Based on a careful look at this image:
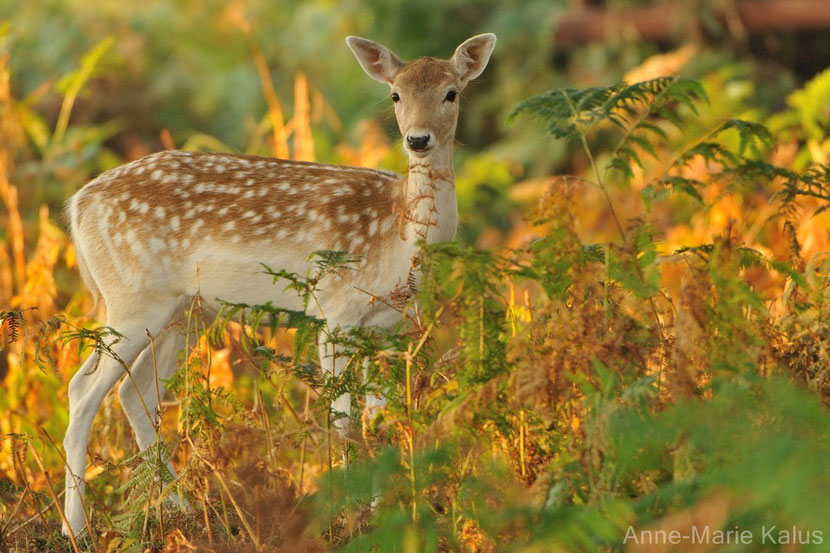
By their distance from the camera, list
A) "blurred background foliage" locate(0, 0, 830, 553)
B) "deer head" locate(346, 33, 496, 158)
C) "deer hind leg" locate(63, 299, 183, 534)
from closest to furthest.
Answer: "blurred background foliage" locate(0, 0, 830, 553) → "deer hind leg" locate(63, 299, 183, 534) → "deer head" locate(346, 33, 496, 158)

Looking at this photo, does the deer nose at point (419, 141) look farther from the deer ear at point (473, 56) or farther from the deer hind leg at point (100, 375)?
the deer hind leg at point (100, 375)

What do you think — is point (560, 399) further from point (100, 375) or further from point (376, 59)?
point (376, 59)

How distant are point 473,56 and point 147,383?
7.56ft

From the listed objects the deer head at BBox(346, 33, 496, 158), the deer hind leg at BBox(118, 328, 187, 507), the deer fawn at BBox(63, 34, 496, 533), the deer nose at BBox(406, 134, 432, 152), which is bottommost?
the deer hind leg at BBox(118, 328, 187, 507)

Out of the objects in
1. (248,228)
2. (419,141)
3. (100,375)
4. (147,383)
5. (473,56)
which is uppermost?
(473,56)

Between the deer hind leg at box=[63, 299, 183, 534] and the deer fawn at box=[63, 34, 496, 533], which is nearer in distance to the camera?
the deer hind leg at box=[63, 299, 183, 534]

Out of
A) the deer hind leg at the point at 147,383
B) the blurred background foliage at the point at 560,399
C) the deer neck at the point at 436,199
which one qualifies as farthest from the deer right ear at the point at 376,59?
the deer hind leg at the point at 147,383

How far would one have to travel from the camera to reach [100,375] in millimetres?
4746

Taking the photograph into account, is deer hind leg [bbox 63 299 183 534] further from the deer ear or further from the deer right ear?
the deer ear

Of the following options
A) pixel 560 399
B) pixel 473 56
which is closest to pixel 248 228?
pixel 473 56

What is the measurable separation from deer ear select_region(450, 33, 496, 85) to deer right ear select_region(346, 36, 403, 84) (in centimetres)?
29

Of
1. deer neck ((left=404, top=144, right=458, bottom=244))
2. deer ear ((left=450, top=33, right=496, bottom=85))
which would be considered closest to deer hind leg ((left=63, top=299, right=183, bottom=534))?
deer neck ((left=404, top=144, right=458, bottom=244))

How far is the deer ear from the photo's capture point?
16.7 ft

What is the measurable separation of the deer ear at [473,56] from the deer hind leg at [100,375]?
1.80 metres
